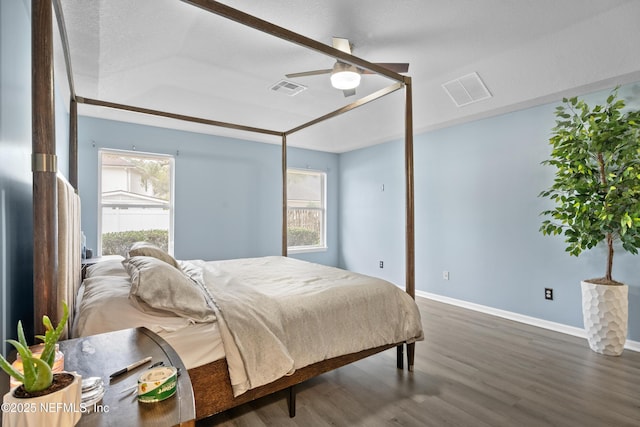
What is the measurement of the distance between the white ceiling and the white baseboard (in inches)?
96.4

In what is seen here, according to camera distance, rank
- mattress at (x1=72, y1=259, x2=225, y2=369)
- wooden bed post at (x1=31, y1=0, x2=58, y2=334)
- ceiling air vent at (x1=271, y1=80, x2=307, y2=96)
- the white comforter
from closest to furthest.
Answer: wooden bed post at (x1=31, y1=0, x2=58, y2=334) < mattress at (x1=72, y1=259, x2=225, y2=369) < the white comforter < ceiling air vent at (x1=271, y1=80, x2=307, y2=96)

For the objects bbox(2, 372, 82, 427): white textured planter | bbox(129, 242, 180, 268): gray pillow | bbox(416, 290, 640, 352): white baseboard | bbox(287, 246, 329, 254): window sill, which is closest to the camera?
bbox(2, 372, 82, 427): white textured planter

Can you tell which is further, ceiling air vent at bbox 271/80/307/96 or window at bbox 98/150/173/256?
window at bbox 98/150/173/256

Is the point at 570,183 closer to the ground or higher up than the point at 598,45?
closer to the ground

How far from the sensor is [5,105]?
1.14m

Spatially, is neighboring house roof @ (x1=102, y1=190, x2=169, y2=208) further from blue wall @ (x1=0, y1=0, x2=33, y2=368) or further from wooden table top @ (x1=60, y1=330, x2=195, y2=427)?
wooden table top @ (x1=60, y1=330, x2=195, y2=427)

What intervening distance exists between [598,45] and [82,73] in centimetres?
464

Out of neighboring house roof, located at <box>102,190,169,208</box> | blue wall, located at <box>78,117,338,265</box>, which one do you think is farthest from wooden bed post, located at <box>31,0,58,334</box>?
neighboring house roof, located at <box>102,190,169,208</box>

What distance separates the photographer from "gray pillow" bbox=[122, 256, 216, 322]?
1621 millimetres

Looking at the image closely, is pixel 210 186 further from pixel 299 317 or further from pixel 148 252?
pixel 299 317

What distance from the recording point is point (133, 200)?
14.1 ft

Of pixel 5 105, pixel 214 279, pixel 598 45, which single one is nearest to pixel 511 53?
pixel 598 45

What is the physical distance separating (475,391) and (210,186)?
4117mm

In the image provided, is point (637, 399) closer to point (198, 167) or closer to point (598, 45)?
point (598, 45)
